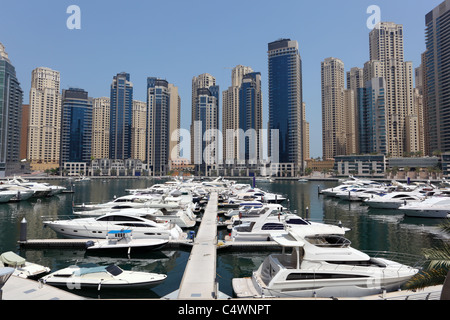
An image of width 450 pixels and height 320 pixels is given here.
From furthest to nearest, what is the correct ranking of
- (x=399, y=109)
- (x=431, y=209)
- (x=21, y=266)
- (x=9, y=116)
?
(x=399, y=109)
(x=9, y=116)
(x=431, y=209)
(x=21, y=266)

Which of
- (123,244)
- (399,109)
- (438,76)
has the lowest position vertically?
(123,244)

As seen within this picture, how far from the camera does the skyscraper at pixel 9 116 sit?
15000 cm

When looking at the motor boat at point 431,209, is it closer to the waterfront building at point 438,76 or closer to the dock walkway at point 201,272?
the dock walkway at point 201,272

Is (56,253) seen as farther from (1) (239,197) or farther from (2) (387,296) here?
(1) (239,197)

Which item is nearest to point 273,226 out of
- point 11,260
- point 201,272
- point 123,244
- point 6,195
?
point 201,272

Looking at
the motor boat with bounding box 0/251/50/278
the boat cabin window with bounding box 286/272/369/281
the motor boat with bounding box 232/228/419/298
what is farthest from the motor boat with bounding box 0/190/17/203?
the boat cabin window with bounding box 286/272/369/281

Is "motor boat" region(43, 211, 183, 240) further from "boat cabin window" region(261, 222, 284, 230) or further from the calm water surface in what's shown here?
"boat cabin window" region(261, 222, 284, 230)

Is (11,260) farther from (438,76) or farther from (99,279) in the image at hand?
(438,76)

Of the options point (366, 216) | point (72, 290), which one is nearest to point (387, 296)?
point (72, 290)

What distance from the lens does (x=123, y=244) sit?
21.2 m

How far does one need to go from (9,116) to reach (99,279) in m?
191

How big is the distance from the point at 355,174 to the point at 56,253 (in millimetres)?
171170

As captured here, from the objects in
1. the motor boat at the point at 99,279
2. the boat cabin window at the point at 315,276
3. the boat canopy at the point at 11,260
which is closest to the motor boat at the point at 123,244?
the boat canopy at the point at 11,260
